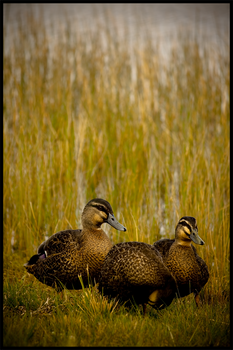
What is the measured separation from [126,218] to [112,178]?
113 cm

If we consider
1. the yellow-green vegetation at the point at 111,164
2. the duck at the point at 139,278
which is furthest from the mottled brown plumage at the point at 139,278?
the yellow-green vegetation at the point at 111,164

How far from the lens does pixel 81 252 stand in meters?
3.41

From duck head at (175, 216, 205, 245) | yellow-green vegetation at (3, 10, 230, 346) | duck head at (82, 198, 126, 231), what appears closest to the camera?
yellow-green vegetation at (3, 10, 230, 346)

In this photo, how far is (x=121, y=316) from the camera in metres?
2.93

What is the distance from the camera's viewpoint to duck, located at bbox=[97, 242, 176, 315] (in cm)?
298

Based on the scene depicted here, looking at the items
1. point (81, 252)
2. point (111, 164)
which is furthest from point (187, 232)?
point (111, 164)

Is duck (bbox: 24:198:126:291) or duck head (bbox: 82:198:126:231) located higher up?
duck head (bbox: 82:198:126:231)

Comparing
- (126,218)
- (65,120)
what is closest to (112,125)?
(65,120)

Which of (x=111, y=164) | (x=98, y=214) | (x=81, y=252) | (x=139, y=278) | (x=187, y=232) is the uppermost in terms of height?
(x=111, y=164)

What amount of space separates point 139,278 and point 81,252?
25.4 inches

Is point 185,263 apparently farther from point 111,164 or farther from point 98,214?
point 111,164

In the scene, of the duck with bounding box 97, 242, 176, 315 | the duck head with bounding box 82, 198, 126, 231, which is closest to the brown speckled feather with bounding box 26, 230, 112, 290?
the duck head with bounding box 82, 198, 126, 231

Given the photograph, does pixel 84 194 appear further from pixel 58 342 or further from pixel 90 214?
pixel 58 342

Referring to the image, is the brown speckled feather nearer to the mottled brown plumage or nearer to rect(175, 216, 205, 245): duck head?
the mottled brown plumage
